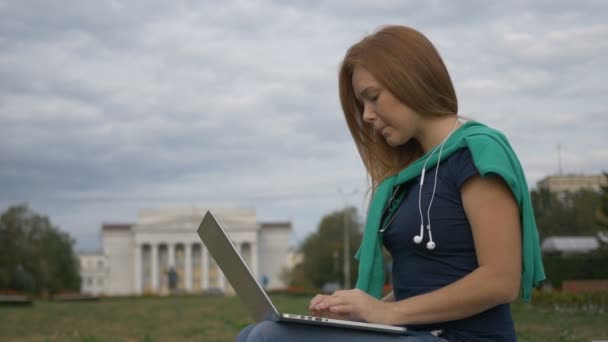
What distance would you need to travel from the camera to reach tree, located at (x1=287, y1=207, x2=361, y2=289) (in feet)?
238

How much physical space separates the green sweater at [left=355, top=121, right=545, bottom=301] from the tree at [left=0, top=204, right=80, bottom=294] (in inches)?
2420

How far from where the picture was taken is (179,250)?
117m

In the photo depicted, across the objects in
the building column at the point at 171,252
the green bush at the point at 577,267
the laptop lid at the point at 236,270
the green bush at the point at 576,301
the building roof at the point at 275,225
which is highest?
the building roof at the point at 275,225

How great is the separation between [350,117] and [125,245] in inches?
4680

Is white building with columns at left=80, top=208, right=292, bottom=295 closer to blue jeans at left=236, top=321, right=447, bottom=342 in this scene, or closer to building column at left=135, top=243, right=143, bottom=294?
building column at left=135, top=243, right=143, bottom=294

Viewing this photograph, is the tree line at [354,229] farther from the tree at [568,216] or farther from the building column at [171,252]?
the building column at [171,252]

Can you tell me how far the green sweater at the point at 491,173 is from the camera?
7.71ft

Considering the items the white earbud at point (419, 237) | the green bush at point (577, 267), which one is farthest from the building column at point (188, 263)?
the white earbud at point (419, 237)

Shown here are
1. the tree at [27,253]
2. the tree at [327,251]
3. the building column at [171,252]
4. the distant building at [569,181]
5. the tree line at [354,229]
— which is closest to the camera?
the tree line at [354,229]

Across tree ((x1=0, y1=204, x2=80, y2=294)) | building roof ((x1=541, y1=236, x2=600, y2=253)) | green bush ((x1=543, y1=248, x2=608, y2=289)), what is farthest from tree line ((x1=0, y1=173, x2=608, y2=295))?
green bush ((x1=543, y1=248, x2=608, y2=289))

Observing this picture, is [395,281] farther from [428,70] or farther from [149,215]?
[149,215]

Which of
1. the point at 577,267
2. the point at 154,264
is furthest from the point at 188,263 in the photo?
the point at 577,267

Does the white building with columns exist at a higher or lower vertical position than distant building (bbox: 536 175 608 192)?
lower

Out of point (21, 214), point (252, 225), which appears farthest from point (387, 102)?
point (252, 225)
